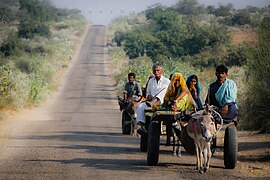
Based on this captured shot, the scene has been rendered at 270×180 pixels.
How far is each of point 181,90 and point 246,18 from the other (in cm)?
5866

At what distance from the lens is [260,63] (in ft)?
56.3

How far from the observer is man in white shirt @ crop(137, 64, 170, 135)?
45.1ft

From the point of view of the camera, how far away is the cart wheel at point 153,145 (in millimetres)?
12125

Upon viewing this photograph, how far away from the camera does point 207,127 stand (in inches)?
429

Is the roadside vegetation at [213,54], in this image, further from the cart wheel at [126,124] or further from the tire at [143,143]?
the tire at [143,143]

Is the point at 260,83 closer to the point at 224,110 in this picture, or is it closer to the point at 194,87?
the point at 194,87

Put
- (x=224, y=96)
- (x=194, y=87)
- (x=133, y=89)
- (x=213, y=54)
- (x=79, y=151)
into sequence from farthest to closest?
(x=213, y=54) < (x=133, y=89) < (x=79, y=151) < (x=194, y=87) < (x=224, y=96)

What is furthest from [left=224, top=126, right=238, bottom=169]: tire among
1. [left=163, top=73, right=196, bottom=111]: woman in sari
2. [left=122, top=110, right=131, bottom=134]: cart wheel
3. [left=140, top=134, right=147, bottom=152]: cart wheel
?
[left=122, top=110, right=131, bottom=134]: cart wheel

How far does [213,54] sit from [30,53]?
23.0m

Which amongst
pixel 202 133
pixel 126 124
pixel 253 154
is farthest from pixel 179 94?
pixel 126 124

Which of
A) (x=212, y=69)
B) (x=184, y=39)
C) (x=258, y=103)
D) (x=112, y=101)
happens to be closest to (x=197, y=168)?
(x=258, y=103)

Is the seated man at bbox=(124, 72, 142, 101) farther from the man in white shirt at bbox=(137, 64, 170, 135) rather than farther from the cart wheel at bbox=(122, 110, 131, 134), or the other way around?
the man in white shirt at bbox=(137, 64, 170, 135)

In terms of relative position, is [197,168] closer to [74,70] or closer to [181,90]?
[181,90]

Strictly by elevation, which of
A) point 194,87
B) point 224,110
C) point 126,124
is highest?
point 194,87
